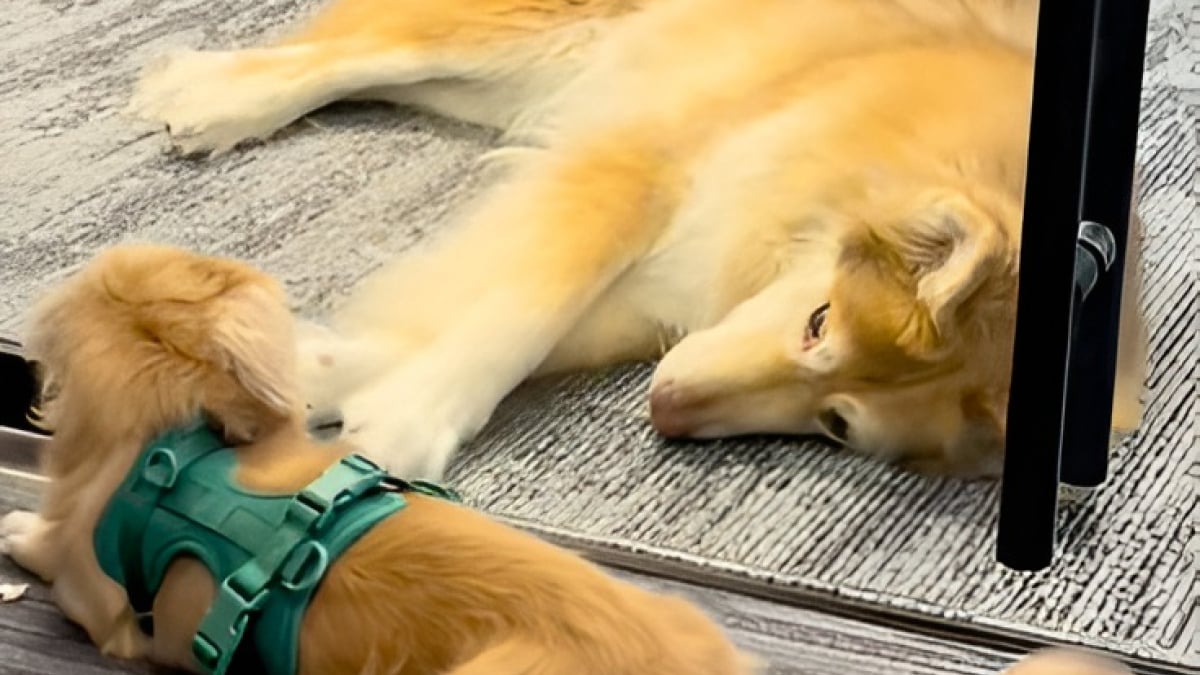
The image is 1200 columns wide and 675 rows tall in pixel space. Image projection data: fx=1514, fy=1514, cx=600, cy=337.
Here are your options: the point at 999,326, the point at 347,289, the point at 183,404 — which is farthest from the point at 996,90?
the point at 183,404

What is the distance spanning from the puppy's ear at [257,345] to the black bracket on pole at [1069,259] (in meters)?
0.54

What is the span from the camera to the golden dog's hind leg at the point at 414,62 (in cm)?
187

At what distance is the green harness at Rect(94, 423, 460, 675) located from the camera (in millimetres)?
987

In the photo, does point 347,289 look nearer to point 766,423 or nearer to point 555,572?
point 766,423

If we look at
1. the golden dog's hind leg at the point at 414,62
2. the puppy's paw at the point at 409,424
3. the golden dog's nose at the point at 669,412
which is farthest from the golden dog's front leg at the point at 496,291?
the golden dog's hind leg at the point at 414,62

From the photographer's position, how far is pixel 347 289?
154 cm

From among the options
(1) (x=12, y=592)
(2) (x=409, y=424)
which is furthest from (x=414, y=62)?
(1) (x=12, y=592)

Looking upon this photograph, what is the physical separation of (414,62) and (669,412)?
72 cm

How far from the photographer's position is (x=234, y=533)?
1020 millimetres

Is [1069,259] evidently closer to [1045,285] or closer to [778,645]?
[1045,285]

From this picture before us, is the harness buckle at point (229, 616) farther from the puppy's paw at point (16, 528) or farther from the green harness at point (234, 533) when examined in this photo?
the puppy's paw at point (16, 528)

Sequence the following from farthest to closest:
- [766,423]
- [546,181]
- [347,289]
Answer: [546,181], [347,289], [766,423]

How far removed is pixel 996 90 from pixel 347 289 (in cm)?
67

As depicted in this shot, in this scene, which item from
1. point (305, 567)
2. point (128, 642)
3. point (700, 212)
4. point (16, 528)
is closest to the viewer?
point (305, 567)
